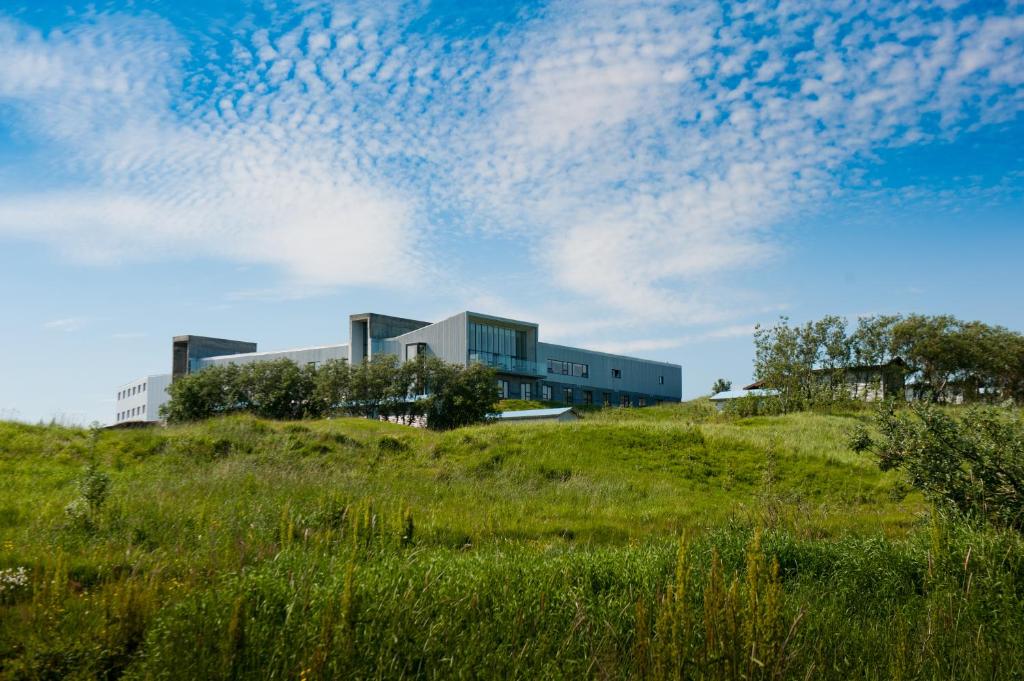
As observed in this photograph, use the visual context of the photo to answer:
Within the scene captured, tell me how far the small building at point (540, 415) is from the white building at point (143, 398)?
38151mm

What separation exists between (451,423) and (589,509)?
28310 millimetres

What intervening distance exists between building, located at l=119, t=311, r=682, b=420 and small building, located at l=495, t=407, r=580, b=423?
3601 millimetres

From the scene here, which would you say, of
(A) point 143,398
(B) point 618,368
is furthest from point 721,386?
(A) point 143,398

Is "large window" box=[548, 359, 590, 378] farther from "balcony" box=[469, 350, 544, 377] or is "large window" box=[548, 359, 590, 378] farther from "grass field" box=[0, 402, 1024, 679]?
"grass field" box=[0, 402, 1024, 679]

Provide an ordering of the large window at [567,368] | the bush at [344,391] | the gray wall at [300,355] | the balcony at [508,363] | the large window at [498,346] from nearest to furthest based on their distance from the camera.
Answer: the bush at [344,391] → the large window at [498,346] → the balcony at [508,363] → the gray wall at [300,355] → the large window at [567,368]

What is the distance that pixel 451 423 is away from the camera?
45406 mm

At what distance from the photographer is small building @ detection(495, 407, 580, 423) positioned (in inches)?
1737

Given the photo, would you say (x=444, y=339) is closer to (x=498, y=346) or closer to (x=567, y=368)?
(x=498, y=346)

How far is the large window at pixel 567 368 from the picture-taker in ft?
220

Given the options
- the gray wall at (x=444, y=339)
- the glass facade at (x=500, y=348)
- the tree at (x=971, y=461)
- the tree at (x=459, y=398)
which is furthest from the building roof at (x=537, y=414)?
the tree at (x=971, y=461)

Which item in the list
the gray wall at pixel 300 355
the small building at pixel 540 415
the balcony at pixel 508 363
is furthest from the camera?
the gray wall at pixel 300 355

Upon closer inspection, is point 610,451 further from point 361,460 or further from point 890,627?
point 890,627

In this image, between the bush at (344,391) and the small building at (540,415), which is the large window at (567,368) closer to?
the small building at (540,415)

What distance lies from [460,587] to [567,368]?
60.9 meters
